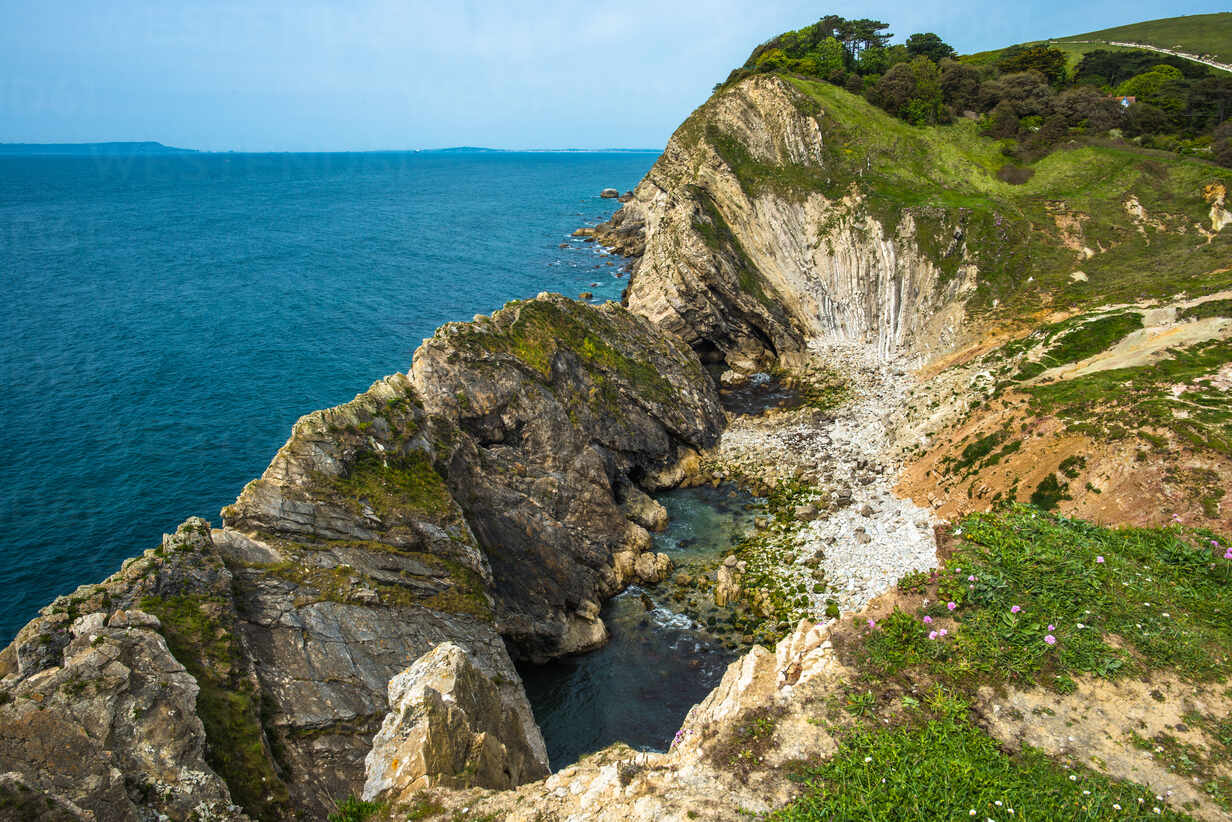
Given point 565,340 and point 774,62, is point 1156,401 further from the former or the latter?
point 774,62

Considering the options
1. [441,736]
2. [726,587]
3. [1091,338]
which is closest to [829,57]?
[1091,338]

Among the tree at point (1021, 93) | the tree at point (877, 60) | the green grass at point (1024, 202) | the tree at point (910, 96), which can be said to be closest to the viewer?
the green grass at point (1024, 202)

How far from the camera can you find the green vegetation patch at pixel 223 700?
46.8ft

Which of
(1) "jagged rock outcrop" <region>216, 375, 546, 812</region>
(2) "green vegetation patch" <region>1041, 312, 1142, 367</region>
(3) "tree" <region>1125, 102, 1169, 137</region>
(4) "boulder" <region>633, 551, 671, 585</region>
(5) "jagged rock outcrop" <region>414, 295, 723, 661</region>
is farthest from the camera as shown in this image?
(3) "tree" <region>1125, 102, 1169, 137</region>

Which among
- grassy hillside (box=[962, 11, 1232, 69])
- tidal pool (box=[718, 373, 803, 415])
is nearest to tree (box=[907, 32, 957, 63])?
grassy hillside (box=[962, 11, 1232, 69])

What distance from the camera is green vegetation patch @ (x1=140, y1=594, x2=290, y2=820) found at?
1427 centimetres

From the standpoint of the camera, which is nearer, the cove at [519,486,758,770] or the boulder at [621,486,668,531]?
the cove at [519,486,758,770]

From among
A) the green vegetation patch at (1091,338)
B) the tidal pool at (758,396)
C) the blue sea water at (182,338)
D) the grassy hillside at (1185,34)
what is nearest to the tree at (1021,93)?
the grassy hillside at (1185,34)

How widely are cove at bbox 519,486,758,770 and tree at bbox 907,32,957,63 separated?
112 metres

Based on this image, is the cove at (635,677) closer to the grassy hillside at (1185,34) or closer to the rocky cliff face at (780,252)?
the rocky cliff face at (780,252)

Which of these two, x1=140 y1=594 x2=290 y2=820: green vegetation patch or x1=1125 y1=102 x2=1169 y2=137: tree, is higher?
x1=1125 y1=102 x2=1169 y2=137: tree

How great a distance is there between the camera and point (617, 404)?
42.9 meters

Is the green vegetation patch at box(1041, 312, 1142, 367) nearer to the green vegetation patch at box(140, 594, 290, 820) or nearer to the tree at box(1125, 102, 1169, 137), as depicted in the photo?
the green vegetation patch at box(140, 594, 290, 820)

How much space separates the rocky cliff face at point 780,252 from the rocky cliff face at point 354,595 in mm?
21813
